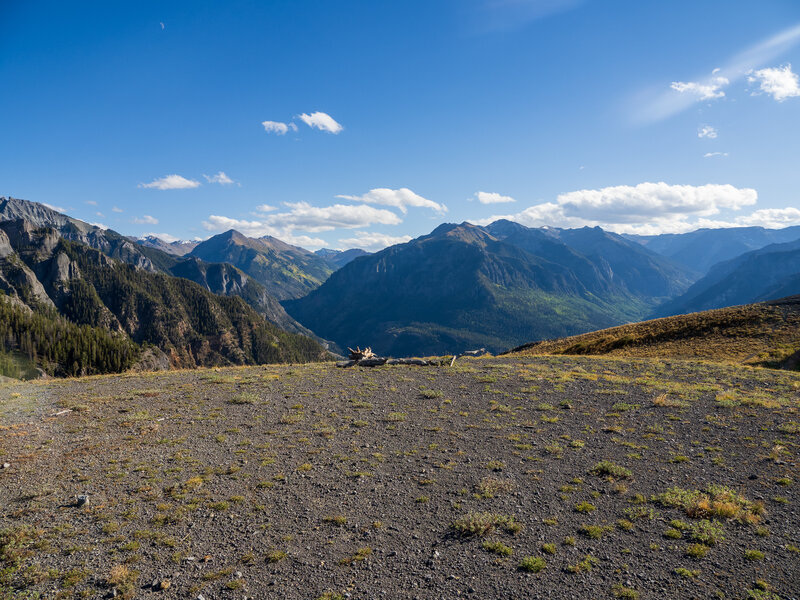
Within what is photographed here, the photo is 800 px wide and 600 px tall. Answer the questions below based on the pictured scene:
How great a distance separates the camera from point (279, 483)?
12695 millimetres

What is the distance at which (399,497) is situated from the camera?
39.4 feet

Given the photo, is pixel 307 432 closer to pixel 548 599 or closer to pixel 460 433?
pixel 460 433

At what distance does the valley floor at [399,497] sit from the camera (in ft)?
27.8

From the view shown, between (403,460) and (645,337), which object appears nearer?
(403,460)

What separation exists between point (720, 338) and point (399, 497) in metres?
54.6

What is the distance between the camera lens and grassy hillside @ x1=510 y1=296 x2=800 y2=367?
40.2 metres

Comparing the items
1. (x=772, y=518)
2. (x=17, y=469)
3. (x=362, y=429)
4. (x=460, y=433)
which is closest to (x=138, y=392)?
(x=17, y=469)

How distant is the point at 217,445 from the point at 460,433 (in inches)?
440

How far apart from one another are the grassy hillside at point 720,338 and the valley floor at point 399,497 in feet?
73.8

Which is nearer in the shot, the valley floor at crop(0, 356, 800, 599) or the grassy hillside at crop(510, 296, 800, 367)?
the valley floor at crop(0, 356, 800, 599)

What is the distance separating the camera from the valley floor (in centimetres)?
847

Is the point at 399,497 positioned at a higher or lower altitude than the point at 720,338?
lower

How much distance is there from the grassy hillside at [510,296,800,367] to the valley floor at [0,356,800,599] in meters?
22.5

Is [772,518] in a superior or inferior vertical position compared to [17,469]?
inferior
